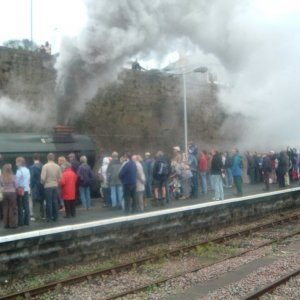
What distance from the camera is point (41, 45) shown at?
60.3 ft

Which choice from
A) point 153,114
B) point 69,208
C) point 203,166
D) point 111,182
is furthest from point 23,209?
point 153,114

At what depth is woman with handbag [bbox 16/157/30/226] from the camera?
9617mm

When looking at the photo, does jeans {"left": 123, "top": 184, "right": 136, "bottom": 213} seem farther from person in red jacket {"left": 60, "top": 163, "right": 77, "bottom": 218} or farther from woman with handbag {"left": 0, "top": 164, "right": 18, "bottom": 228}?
woman with handbag {"left": 0, "top": 164, "right": 18, "bottom": 228}

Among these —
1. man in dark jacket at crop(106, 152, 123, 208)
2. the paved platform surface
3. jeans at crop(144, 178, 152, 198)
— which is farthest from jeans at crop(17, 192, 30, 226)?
jeans at crop(144, 178, 152, 198)

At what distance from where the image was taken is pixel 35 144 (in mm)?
12562

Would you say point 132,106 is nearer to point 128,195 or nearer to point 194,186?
point 194,186

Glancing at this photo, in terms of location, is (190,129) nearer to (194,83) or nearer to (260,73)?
(194,83)

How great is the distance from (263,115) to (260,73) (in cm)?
225

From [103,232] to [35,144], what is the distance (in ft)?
13.4

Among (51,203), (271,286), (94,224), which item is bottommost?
(271,286)

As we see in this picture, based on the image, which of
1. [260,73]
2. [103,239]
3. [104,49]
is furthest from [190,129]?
[103,239]

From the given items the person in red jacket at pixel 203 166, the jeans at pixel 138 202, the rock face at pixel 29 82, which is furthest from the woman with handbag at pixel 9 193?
the rock face at pixel 29 82

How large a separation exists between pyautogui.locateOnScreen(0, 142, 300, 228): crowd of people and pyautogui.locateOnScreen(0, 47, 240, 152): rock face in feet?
15.5

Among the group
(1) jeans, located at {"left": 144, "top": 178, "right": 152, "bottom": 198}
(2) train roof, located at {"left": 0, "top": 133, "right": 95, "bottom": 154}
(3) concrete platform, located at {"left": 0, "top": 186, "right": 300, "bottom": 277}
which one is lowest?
(3) concrete platform, located at {"left": 0, "top": 186, "right": 300, "bottom": 277}
